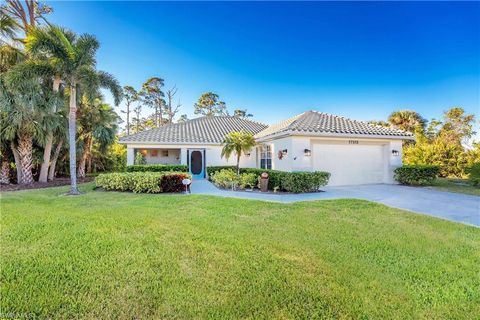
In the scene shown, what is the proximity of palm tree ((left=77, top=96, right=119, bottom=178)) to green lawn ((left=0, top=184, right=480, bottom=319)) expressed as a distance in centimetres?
1515

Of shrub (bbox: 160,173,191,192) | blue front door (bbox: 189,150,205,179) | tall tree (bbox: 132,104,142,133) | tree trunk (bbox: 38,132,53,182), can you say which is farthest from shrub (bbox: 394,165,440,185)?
tall tree (bbox: 132,104,142,133)

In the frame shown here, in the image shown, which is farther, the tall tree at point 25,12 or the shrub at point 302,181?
the tall tree at point 25,12

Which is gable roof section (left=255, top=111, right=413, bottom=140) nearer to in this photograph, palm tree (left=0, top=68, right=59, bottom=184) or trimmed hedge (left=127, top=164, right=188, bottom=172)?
trimmed hedge (left=127, top=164, right=188, bottom=172)

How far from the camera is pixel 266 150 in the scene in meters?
17.7

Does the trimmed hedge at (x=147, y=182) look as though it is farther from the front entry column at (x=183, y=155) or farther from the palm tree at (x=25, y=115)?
the front entry column at (x=183, y=155)

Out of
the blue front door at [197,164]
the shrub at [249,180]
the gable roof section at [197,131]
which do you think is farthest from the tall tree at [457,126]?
the blue front door at [197,164]

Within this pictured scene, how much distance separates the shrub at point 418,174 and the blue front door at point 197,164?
47.9ft

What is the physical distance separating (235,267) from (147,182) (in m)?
8.82

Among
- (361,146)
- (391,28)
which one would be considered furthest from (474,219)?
(391,28)

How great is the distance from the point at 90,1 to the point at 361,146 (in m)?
16.7

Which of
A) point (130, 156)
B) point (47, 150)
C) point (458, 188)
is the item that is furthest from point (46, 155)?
point (458, 188)

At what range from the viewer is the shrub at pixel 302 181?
38.1 feet

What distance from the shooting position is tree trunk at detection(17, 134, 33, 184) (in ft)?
50.5

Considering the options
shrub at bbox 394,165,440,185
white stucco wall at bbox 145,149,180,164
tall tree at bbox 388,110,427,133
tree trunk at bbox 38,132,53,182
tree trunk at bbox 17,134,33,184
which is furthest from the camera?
tall tree at bbox 388,110,427,133
